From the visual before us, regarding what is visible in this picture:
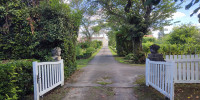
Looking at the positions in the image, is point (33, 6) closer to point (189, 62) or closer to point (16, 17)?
point (16, 17)

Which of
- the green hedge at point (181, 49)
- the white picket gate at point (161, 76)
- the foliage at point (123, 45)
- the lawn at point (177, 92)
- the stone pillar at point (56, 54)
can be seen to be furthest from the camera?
the foliage at point (123, 45)

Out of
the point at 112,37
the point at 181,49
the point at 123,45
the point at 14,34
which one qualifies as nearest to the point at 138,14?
the point at 181,49

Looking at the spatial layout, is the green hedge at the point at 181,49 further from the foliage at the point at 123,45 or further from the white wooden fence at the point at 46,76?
the white wooden fence at the point at 46,76

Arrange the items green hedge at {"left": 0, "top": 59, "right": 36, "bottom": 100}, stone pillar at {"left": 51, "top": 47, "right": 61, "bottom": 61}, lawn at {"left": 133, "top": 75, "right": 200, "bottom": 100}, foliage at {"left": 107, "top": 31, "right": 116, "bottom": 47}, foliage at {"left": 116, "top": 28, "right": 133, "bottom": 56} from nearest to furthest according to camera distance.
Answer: green hedge at {"left": 0, "top": 59, "right": 36, "bottom": 100}, lawn at {"left": 133, "top": 75, "right": 200, "bottom": 100}, stone pillar at {"left": 51, "top": 47, "right": 61, "bottom": 61}, foliage at {"left": 116, "top": 28, "right": 133, "bottom": 56}, foliage at {"left": 107, "top": 31, "right": 116, "bottom": 47}

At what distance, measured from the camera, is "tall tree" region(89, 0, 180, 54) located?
11.0 metres

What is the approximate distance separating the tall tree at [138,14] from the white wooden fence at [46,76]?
8188mm

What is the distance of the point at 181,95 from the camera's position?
3.54 metres

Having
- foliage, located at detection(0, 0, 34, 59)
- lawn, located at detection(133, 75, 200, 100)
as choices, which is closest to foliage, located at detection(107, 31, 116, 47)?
foliage, located at detection(0, 0, 34, 59)

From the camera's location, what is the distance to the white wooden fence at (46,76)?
3.04 m

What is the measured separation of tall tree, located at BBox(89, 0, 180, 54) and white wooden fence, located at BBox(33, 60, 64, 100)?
819 centimetres

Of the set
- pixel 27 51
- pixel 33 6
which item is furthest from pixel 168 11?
pixel 27 51

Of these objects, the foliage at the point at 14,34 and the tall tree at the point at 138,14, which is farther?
the tall tree at the point at 138,14

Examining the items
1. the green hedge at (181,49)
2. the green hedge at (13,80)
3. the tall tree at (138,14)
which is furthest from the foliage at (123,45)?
the green hedge at (13,80)

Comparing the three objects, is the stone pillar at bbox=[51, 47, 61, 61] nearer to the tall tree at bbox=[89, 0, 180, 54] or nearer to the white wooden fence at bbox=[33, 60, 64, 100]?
the white wooden fence at bbox=[33, 60, 64, 100]
